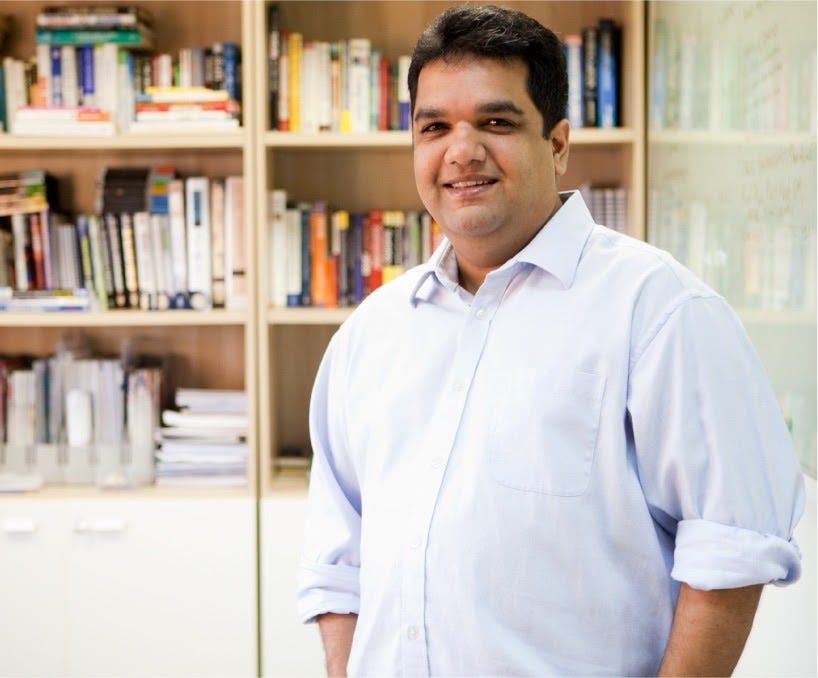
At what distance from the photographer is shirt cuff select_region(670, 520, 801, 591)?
1012 millimetres

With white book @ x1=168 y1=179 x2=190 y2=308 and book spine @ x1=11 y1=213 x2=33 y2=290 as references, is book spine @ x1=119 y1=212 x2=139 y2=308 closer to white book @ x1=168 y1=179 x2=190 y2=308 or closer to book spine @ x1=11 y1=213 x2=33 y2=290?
white book @ x1=168 y1=179 x2=190 y2=308

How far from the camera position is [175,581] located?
8.21 feet

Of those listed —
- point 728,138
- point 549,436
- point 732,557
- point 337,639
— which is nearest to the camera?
point 732,557

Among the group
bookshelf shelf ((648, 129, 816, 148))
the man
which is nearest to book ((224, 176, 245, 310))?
bookshelf shelf ((648, 129, 816, 148))

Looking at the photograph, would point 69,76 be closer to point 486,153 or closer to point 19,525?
point 19,525

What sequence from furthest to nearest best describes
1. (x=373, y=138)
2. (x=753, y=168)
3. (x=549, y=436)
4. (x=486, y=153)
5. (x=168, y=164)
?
(x=168, y=164) → (x=373, y=138) → (x=753, y=168) → (x=486, y=153) → (x=549, y=436)

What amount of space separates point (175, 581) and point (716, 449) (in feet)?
5.96

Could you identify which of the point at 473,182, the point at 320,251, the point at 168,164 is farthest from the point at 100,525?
the point at 473,182

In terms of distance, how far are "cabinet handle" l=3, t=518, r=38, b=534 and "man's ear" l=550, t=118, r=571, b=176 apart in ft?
5.89

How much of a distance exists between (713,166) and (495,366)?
936 millimetres

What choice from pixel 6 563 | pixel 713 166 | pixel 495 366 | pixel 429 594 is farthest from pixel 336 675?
pixel 6 563

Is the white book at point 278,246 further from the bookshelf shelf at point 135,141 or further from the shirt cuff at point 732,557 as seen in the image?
the shirt cuff at point 732,557

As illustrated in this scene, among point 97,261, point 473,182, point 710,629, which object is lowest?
point 710,629

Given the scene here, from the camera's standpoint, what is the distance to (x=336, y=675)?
135 cm
